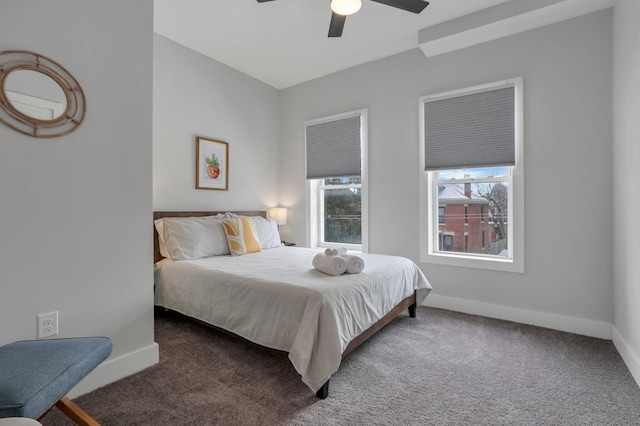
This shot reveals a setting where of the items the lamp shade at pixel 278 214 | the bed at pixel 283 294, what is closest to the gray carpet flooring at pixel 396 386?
the bed at pixel 283 294

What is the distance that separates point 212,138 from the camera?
384 cm

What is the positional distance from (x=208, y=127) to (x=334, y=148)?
5.24 ft

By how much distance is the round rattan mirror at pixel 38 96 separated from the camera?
61.9 inches

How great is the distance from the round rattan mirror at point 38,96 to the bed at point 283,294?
140 cm

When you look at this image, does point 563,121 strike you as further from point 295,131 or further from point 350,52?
point 295,131

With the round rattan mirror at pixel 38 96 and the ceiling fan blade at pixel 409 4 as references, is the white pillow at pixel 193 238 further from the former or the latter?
the ceiling fan blade at pixel 409 4

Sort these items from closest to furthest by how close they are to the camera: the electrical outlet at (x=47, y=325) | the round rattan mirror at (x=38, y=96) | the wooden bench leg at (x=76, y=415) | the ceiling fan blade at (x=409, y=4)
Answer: the wooden bench leg at (x=76, y=415) → the round rattan mirror at (x=38, y=96) → the electrical outlet at (x=47, y=325) → the ceiling fan blade at (x=409, y=4)

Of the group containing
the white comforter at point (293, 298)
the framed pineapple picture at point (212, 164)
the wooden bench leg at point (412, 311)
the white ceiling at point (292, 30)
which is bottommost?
the wooden bench leg at point (412, 311)

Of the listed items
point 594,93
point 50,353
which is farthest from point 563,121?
point 50,353

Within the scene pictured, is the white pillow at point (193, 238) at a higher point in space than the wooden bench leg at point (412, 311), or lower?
higher

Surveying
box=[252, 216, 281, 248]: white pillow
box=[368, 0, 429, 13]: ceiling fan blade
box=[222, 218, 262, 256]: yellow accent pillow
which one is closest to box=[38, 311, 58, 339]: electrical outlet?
box=[222, 218, 262, 256]: yellow accent pillow

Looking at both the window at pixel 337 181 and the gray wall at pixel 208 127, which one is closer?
the gray wall at pixel 208 127

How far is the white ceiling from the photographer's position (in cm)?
281

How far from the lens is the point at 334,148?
13.7ft
